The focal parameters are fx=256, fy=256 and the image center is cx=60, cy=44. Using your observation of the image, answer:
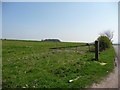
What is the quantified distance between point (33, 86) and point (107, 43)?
29.3 m

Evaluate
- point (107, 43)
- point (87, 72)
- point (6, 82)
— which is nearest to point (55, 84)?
point (6, 82)

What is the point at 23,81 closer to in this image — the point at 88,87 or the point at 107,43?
the point at 88,87

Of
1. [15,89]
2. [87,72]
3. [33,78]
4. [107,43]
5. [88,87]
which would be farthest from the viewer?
[107,43]

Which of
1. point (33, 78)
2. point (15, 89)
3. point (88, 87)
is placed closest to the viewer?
point (15, 89)

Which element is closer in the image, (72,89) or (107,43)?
(72,89)

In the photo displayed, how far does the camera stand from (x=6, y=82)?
33.2 ft

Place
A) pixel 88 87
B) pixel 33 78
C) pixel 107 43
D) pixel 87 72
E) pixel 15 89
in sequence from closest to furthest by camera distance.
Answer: pixel 15 89
pixel 88 87
pixel 33 78
pixel 87 72
pixel 107 43

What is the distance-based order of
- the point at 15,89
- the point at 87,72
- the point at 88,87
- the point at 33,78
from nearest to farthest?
the point at 15,89
the point at 88,87
the point at 33,78
the point at 87,72

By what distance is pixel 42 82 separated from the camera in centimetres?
1007

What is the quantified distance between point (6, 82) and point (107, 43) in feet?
94.8

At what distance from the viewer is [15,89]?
9055mm

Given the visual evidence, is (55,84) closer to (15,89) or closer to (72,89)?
(72,89)

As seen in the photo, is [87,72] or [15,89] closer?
[15,89]

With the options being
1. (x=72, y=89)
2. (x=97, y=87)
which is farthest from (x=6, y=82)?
(x=97, y=87)
